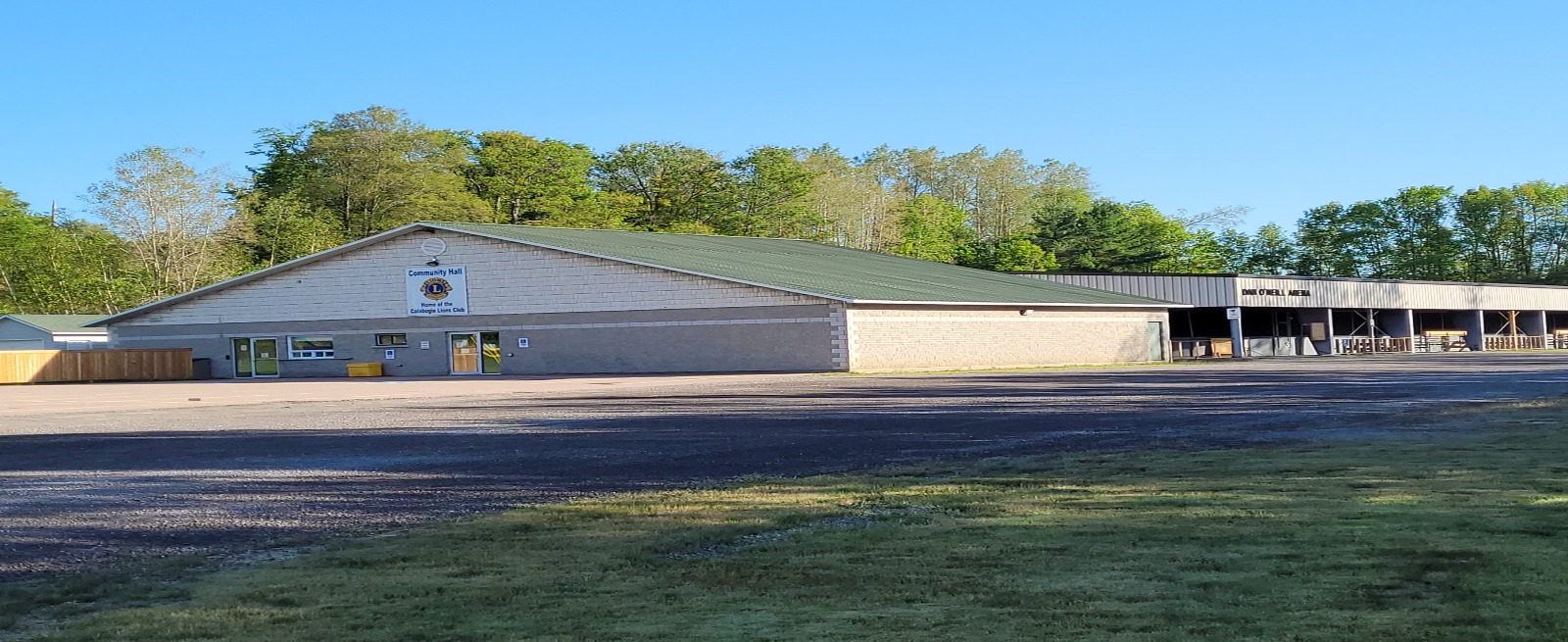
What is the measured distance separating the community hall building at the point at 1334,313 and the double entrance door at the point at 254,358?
3208 cm

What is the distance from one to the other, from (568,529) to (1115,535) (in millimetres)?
3130

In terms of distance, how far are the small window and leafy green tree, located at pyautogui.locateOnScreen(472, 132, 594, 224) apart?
→ 31.8m

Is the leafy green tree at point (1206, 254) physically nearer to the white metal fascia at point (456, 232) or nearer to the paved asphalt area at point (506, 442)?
the white metal fascia at point (456, 232)

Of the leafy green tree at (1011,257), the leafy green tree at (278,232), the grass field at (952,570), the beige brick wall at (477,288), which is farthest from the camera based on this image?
the leafy green tree at (1011,257)

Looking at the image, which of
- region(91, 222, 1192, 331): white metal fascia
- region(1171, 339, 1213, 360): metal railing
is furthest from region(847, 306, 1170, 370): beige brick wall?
region(1171, 339, 1213, 360): metal railing

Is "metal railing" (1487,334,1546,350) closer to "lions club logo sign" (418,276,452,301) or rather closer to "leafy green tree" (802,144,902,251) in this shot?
"leafy green tree" (802,144,902,251)

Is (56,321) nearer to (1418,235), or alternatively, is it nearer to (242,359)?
(242,359)

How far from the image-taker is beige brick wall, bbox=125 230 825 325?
42.0 m

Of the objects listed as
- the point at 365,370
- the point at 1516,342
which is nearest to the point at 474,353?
the point at 365,370

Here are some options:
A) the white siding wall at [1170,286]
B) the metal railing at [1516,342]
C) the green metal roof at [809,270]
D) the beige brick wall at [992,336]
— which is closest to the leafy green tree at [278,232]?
the green metal roof at [809,270]

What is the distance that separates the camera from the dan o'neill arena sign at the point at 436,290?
151 ft

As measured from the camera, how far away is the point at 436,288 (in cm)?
4628

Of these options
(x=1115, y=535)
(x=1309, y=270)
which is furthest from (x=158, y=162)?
(x=1309, y=270)

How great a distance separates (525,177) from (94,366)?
35.9 metres
